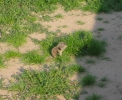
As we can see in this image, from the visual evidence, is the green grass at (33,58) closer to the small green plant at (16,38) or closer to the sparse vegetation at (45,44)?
the sparse vegetation at (45,44)

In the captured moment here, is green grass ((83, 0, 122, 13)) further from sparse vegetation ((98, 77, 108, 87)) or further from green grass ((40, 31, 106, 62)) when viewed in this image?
sparse vegetation ((98, 77, 108, 87))

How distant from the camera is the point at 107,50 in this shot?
6.43m

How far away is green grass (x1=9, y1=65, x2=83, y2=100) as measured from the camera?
16.7 ft

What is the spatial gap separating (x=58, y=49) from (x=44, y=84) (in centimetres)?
101

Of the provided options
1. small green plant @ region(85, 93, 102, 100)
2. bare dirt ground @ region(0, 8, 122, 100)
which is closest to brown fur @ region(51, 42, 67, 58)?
bare dirt ground @ region(0, 8, 122, 100)

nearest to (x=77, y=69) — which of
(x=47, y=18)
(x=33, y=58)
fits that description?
(x=33, y=58)

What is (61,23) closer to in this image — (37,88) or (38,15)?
(38,15)

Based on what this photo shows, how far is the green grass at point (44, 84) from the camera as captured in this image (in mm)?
5090

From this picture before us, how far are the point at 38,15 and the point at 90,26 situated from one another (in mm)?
1404

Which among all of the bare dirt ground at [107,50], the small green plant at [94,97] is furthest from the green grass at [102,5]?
the small green plant at [94,97]

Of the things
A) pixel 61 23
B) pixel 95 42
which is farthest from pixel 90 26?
pixel 95 42

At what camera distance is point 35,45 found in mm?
6668

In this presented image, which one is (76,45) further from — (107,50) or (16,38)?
(16,38)

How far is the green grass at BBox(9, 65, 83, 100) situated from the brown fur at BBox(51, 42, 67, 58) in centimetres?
48
